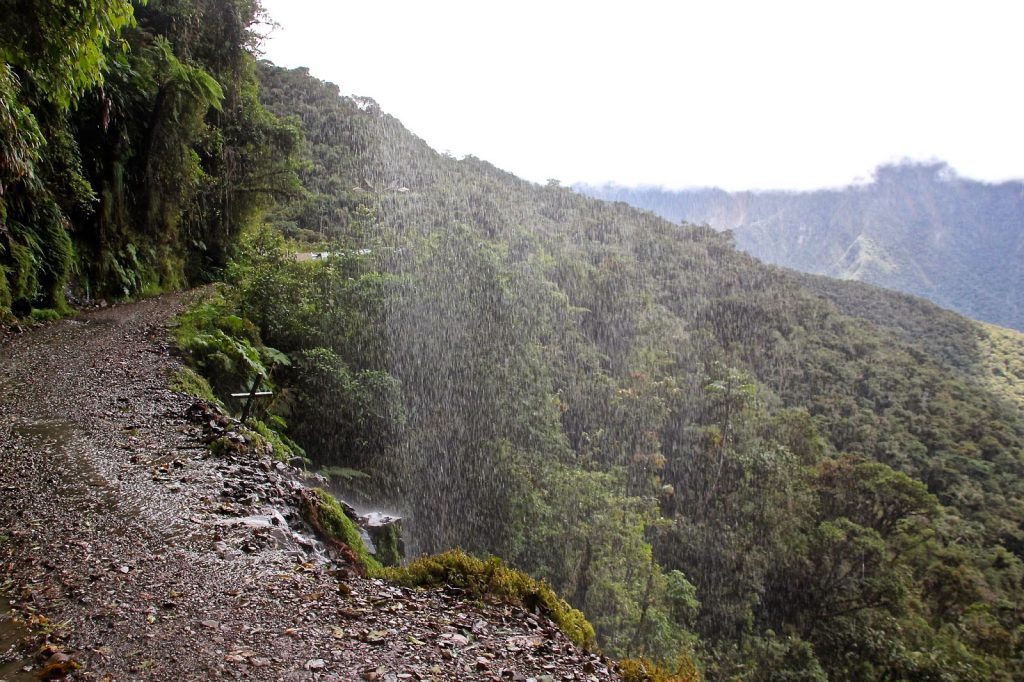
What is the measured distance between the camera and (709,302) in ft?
182

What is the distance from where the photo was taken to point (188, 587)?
353cm

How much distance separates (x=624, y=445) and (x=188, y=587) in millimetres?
24650

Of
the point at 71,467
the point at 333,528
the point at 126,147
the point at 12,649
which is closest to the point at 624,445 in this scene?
the point at 126,147

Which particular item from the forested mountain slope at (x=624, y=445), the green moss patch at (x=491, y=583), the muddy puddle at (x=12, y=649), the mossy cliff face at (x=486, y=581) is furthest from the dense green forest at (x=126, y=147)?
the green moss patch at (x=491, y=583)

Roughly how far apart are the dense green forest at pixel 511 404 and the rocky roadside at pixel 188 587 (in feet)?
6.89

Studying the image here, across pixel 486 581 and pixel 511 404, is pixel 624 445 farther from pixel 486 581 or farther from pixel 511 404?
pixel 486 581

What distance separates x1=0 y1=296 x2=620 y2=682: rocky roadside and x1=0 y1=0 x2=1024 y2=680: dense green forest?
2.10m

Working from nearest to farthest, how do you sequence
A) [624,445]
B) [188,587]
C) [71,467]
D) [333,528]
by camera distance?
[188,587]
[71,467]
[333,528]
[624,445]

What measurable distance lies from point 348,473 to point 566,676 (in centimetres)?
803

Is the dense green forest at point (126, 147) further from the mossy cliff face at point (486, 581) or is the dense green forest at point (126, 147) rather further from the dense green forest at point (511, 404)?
the mossy cliff face at point (486, 581)

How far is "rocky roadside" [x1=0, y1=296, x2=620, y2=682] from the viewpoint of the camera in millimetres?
2951

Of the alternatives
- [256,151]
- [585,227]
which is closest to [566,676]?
[256,151]

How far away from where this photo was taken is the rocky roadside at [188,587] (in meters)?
2.95

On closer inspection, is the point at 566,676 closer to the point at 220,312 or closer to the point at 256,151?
the point at 220,312
